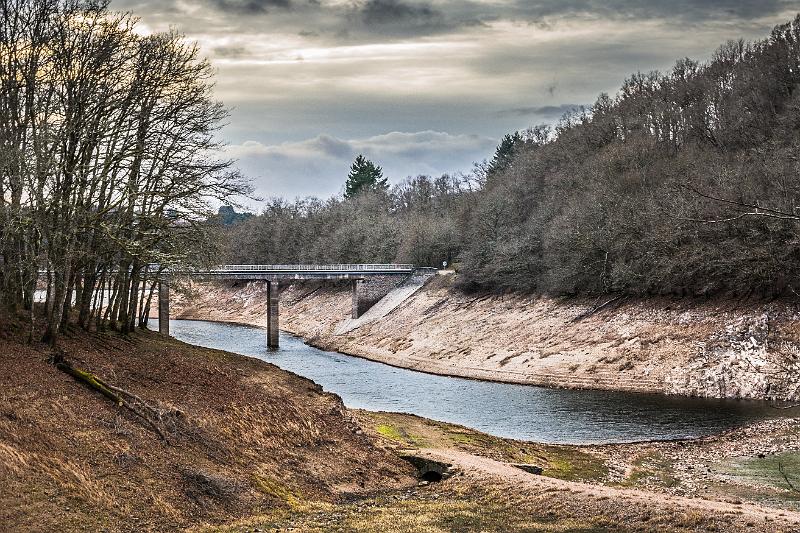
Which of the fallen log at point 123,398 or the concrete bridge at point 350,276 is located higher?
the concrete bridge at point 350,276

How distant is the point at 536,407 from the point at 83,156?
31741mm

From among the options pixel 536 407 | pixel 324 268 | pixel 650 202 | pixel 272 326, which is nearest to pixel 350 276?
pixel 324 268

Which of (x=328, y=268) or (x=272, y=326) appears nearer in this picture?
(x=272, y=326)

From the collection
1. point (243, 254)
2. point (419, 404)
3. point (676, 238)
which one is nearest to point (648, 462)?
point (419, 404)

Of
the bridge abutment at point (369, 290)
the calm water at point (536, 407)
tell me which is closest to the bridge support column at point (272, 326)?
the bridge abutment at point (369, 290)

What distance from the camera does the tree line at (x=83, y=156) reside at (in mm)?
32750

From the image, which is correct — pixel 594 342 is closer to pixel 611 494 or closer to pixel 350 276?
pixel 611 494

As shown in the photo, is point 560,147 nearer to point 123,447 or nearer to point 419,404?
point 419,404

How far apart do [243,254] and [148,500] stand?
14826 cm

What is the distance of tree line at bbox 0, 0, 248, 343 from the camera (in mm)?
32750

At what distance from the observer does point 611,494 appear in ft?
86.0

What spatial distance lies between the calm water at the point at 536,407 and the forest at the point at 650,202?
38.0 ft

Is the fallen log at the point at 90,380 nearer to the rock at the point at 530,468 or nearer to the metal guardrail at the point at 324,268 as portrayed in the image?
the rock at the point at 530,468

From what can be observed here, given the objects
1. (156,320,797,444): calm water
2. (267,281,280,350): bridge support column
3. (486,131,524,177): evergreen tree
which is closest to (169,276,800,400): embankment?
(156,320,797,444): calm water
